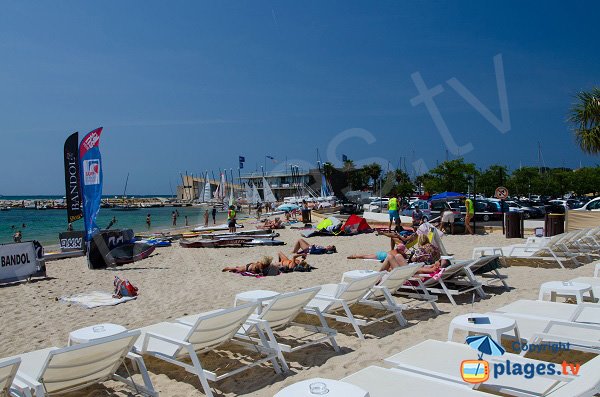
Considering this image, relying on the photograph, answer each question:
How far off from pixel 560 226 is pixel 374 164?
77.9 meters

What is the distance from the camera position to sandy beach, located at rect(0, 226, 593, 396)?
442cm

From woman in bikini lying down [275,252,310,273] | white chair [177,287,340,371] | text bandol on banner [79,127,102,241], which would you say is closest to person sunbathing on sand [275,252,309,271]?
woman in bikini lying down [275,252,310,273]

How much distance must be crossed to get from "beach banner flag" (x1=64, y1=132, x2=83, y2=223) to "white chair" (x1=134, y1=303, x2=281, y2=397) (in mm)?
10313

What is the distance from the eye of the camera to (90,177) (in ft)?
41.4

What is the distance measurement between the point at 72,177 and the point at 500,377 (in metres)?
13.2

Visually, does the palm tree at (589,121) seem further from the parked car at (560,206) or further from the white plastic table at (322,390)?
the white plastic table at (322,390)

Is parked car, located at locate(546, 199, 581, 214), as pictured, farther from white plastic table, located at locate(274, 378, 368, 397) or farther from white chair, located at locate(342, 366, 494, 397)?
white plastic table, located at locate(274, 378, 368, 397)

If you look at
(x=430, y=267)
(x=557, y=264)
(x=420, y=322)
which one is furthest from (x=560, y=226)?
(x=420, y=322)

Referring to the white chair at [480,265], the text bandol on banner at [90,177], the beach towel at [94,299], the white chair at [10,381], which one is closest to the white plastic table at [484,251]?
the white chair at [480,265]

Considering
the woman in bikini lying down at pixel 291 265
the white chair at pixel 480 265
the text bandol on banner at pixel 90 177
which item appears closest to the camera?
the white chair at pixel 480 265

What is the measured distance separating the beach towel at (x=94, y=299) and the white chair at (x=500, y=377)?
547 centimetres

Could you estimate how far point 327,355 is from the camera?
4891 millimetres

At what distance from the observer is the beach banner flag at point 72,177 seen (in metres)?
13.7

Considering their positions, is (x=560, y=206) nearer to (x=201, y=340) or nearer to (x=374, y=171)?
(x=201, y=340)
